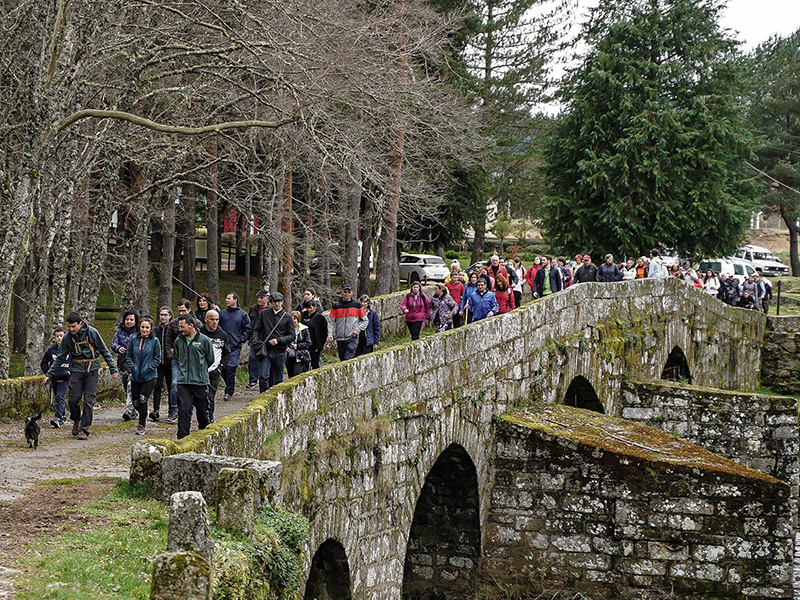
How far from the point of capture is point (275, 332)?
13.6 meters

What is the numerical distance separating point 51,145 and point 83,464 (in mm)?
5693

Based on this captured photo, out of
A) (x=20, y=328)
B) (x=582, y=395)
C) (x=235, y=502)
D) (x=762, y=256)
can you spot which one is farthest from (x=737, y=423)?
(x=762, y=256)

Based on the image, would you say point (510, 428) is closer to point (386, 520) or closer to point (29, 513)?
point (386, 520)

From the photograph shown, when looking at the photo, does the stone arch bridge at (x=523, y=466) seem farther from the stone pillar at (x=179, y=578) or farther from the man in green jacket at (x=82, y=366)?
the man in green jacket at (x=82, y=366)

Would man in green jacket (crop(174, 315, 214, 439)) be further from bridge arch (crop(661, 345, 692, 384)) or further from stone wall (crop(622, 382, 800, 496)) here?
bridge arch (crop(661, 345, 692, 384))

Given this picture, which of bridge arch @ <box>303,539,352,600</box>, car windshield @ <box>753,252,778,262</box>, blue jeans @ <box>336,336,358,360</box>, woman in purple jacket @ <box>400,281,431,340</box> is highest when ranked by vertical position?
car windshield @ <box>753,252,778,262</box>

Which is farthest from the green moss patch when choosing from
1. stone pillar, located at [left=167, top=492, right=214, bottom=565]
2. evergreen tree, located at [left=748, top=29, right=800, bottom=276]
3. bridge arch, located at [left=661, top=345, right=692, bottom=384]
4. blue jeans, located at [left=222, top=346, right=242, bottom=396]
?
evergreen tree, located at [left=748, top=29, right=800, bottom=276]

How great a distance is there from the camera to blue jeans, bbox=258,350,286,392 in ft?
44.9

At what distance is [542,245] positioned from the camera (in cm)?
5131

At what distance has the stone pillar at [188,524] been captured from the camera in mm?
4770

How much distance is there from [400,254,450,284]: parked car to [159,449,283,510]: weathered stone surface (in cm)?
3180

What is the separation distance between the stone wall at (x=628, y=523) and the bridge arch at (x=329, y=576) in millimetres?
4325

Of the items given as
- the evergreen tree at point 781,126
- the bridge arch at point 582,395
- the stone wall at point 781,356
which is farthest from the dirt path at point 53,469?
the evergreen tree at point 781,126

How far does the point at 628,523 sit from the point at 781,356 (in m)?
18.5
